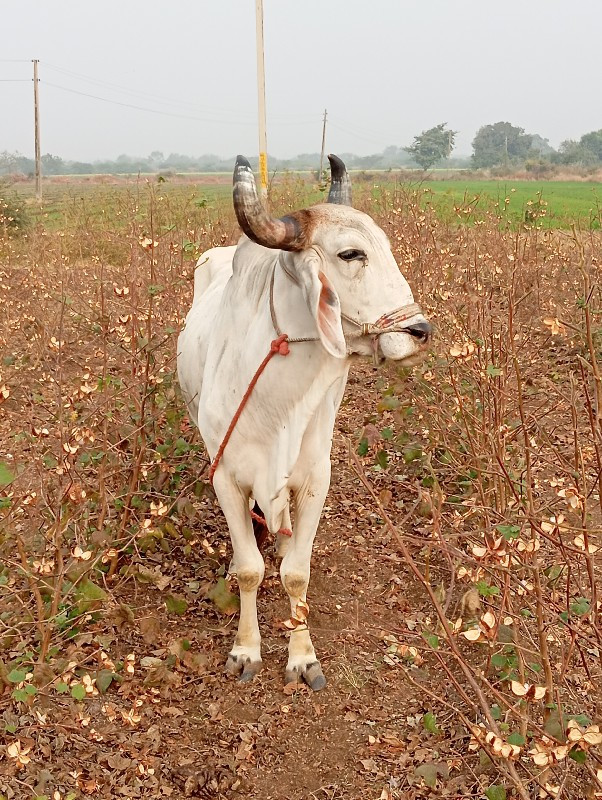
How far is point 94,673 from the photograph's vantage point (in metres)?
2.66

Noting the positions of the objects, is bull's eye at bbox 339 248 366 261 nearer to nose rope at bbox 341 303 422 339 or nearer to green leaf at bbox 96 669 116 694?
nose rope at bbox 341 303 422 339

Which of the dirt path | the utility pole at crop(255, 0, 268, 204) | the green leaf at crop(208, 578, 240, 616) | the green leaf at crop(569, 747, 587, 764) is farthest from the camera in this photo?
the utility pole at crop(255, 0, 268, 204)

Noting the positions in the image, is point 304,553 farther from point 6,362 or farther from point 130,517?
point 6,362

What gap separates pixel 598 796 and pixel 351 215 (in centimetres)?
177

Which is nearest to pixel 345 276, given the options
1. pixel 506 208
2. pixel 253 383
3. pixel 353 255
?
pixel 353 255

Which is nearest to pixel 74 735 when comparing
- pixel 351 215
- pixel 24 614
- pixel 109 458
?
pixel 24 614

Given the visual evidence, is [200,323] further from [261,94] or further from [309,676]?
[261,94]

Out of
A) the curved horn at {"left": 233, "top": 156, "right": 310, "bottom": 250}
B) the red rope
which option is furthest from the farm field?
the curved horn at {"left": 233, "top": 156, "right": 310, "bottom": 250}

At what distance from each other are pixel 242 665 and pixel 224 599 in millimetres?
348

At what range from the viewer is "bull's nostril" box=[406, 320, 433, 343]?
2.22 m

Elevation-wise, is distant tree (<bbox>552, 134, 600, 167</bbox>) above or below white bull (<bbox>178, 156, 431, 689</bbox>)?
above

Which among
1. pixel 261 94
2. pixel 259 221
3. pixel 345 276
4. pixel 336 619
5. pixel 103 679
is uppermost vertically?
pixel 261 94

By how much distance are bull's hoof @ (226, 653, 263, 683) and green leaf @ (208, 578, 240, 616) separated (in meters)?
0.30

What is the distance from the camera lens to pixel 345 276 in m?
2.29
